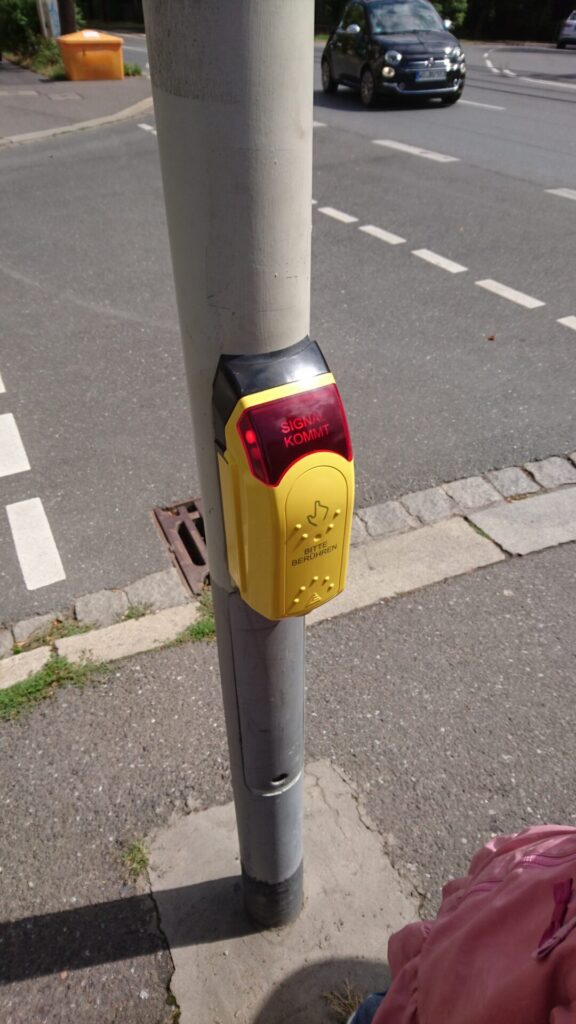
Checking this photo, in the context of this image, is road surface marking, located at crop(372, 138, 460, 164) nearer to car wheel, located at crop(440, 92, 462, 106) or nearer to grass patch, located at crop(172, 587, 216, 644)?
car wheel, located at crop(440, 92, 462, 106)

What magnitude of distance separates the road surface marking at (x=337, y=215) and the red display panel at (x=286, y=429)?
7.22 metres

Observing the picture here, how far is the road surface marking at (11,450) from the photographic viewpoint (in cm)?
409

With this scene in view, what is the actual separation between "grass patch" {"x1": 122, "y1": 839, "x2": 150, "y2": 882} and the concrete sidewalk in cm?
1224

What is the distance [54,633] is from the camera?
3.10m

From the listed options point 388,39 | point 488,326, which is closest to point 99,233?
point 488,326

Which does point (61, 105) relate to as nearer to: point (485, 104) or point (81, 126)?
point (81, 126)

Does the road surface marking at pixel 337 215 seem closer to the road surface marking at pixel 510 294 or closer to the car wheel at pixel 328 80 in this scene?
the road surface marking at pixel 510 294

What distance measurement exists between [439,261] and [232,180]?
622 cm

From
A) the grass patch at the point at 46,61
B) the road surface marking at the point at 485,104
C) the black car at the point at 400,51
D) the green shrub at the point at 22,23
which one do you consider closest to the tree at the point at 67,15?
the grass patch at the point at 46,61

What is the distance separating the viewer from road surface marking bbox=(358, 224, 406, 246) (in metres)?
7.35

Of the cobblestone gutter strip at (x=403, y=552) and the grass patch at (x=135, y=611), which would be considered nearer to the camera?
the cobblestone gutter strip at (x=403, y=552)

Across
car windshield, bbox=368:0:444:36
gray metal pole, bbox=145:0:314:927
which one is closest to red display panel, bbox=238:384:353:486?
gray metal pole, bbox=145:0:314:927

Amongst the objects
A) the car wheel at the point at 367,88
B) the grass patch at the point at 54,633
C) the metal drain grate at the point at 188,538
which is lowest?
the grass patch at the point at 54,633

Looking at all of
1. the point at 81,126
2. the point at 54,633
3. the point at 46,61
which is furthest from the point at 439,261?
the point at 46,61
